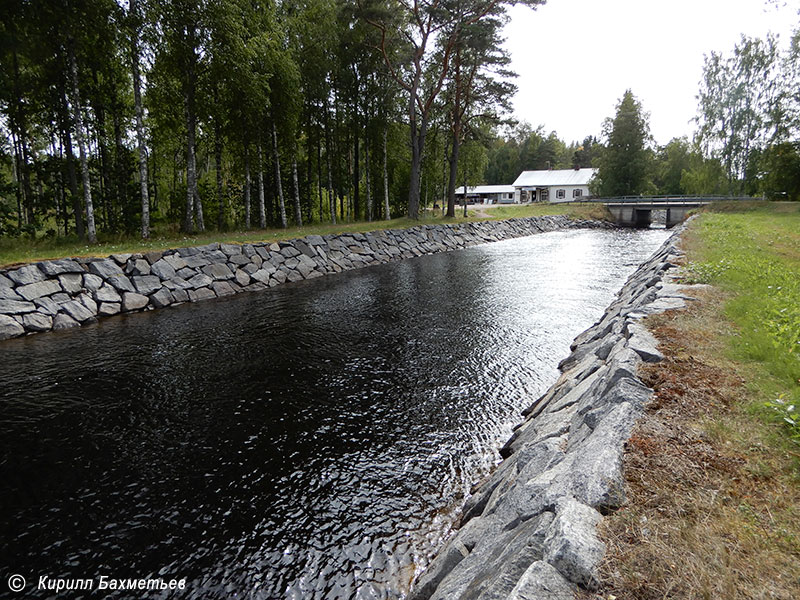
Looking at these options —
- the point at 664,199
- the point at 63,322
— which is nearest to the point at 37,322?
the point at 63,322

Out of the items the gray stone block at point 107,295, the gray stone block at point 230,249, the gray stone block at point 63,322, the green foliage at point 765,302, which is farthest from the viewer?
the gray stone block at point 230,249

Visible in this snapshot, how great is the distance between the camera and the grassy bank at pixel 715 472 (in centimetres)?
188

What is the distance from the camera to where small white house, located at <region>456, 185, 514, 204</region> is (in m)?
79.4

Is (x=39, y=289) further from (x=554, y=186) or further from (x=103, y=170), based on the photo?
(x=554, y=186)

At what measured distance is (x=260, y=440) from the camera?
212 inches

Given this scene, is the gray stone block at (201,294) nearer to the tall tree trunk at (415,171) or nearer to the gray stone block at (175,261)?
the gray stone block at (175,261)

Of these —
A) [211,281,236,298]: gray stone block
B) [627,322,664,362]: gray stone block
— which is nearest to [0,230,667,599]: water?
[627,322,664,362]: gray stone block

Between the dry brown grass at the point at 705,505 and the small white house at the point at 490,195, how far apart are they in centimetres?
7874

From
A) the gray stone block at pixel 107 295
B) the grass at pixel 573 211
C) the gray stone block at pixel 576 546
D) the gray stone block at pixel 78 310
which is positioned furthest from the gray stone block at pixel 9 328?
the grass at pixel 573 211

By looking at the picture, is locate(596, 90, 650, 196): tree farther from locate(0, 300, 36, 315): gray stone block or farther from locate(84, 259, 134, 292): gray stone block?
locate(0, 300, 36, 315): gray stone block

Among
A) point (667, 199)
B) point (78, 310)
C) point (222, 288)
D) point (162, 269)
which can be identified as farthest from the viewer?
point (667, 199)

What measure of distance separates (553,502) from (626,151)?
64345 mm

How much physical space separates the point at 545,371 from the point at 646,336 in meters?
2.49

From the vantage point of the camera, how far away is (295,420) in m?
5.89
